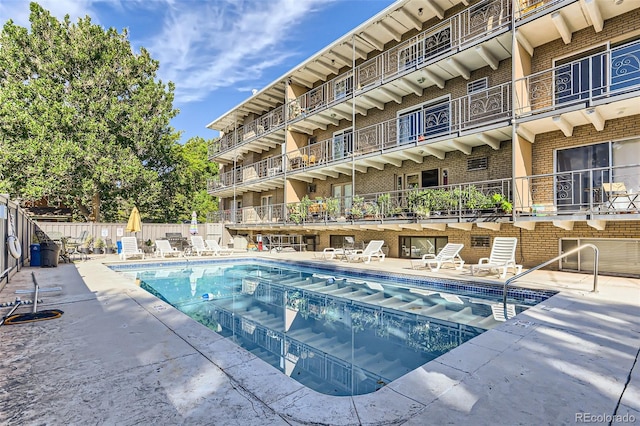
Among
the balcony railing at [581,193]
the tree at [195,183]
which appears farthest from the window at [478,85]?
the tree at [195,183]

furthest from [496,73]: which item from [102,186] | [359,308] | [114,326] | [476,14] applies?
[102,186]

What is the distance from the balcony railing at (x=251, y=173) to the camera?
797 inches

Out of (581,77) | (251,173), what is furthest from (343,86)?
(581,77)

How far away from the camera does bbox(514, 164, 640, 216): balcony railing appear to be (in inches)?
319

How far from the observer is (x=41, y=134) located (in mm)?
18828

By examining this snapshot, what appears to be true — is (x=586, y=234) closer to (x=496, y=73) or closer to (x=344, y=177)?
(x=496, y=73)

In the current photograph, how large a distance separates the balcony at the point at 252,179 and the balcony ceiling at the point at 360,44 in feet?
13.4

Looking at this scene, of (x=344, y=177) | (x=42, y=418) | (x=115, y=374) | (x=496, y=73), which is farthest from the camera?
(x=344, y=177)

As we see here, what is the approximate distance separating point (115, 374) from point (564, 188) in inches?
462

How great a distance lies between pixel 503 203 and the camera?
9.65 m

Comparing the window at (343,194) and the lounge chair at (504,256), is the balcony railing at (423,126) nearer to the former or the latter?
the window at (343,194)

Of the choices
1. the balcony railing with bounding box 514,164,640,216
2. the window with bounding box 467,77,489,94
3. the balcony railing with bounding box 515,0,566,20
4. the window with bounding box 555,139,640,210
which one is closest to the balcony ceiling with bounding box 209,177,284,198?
the window with bounding box 467,77,489,94

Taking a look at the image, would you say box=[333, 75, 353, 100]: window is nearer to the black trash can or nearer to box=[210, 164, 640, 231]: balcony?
box=[210, 164, 640, 231]: balcony

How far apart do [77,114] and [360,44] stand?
17.8m
